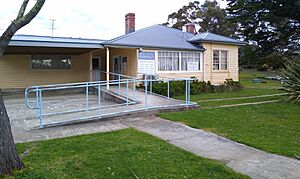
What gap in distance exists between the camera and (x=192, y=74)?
17.8 m

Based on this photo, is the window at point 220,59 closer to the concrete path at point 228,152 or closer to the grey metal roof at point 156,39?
the grey metal roof at point 156,39

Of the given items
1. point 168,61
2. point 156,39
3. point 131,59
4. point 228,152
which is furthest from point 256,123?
point 156,39

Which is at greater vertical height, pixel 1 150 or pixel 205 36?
pixel 205 36

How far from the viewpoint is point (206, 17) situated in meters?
48.2

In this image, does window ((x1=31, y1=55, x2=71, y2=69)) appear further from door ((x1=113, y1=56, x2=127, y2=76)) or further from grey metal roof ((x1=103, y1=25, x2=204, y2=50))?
grey metal roof ((x1=103, y1=25, x2=204, y2=50))

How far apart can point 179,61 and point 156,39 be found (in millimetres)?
2045

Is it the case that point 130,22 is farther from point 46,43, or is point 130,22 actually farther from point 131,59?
point 46,43

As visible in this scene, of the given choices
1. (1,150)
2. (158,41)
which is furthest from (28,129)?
(158,41)

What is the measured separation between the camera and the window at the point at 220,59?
1895 centimetres

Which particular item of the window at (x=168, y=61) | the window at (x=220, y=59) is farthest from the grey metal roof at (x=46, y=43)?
the window at (x=220, y=59)

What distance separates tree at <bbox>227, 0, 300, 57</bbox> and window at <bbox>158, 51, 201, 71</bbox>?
36.5ft

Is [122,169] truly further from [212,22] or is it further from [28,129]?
[212,22]

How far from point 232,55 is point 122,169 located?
17.3m

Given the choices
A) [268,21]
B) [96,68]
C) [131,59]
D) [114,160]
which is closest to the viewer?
[114,160]
